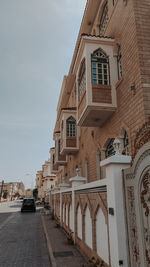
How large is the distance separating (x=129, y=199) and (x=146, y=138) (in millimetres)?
1174

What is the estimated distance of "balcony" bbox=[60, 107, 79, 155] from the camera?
16.0m

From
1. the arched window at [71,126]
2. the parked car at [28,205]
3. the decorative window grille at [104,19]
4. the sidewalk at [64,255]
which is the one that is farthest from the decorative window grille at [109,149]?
the parked car at [28,205]

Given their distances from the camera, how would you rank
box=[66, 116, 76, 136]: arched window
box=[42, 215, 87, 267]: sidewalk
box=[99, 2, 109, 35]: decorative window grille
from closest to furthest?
1. box=[42, 215, 87, 267]: sidewalk
2. box=[99, 2, 109, 35]: decorative window grille
3. box=[66, 116, 76, 136]: arched window

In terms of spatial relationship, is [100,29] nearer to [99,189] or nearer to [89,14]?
[89,14]

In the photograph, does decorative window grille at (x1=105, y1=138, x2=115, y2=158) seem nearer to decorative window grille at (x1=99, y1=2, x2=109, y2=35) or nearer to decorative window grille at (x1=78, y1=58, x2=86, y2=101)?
decorative window grille at (x1=78, y1=58, x2=86, y2=101)

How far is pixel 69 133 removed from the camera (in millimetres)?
16344

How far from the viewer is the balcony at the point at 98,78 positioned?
829 cm

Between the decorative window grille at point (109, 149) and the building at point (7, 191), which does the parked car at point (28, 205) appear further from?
the building at point (7, 191)

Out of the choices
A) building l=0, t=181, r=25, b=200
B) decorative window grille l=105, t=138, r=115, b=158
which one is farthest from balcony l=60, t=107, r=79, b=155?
building l=0, t=181, r=25, b=200

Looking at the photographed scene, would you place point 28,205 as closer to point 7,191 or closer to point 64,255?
point 64,255

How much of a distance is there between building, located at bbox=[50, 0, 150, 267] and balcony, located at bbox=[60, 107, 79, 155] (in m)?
3.31

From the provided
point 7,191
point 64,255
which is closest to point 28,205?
point 64,255

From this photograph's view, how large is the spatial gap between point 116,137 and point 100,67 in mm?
3105

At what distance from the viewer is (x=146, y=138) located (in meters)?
3.21
